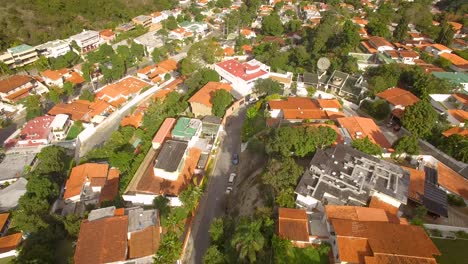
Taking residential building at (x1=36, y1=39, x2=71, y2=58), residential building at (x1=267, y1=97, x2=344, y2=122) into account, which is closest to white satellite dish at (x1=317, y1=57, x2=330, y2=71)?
residential building at (x1=267, y1=97, x2=344, y2=122)

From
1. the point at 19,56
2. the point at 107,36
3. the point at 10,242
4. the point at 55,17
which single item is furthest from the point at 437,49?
the point at 55,17

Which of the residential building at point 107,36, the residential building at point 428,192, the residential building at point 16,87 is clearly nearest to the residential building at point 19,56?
the residential building at point 16,87

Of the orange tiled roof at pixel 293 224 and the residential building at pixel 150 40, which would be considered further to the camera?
the residential building at pixel 150 40

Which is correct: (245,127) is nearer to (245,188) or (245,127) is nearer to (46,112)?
(245,188)

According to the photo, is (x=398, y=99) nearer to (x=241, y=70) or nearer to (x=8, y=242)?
(x=241, y=70)

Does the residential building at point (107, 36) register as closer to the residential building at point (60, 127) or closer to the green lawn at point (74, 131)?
the residential building at point (60, 127)

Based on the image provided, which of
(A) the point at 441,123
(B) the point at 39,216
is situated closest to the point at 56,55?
(B) the point at 39,216
